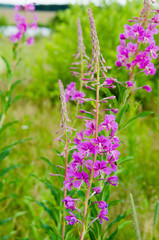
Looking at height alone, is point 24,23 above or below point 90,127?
above

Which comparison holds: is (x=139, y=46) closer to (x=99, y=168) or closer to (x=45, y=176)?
(x=99, y=168)

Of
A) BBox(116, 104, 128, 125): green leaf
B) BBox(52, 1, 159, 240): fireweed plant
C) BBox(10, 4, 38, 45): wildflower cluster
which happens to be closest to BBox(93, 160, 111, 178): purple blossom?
BBox(52, 1, 159, 240): fireweed plant

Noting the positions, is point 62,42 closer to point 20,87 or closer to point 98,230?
point 20,87

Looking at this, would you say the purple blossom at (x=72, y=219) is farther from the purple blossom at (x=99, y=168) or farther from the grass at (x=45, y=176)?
the grass at (x=45, y=176)

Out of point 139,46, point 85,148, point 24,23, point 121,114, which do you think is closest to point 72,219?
point 85,148

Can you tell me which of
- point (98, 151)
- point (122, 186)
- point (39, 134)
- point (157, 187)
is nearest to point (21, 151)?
point (39, 134)

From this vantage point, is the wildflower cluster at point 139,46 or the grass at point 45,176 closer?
the wildflower cluster at point 139,46

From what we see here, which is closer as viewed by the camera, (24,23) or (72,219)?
(72,219)

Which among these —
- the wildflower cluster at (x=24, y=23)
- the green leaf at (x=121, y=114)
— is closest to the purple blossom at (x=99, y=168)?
the green leaf at (x=121, y=114)

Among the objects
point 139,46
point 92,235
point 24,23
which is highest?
point 24,23

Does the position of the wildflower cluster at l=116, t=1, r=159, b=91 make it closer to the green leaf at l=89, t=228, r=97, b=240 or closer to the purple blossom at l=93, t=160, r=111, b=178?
the purple blossom at l=93, t=160, r=111, b=178

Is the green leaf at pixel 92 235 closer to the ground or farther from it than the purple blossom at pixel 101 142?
closer to the ground

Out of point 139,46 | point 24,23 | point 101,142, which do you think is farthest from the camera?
point 24,23

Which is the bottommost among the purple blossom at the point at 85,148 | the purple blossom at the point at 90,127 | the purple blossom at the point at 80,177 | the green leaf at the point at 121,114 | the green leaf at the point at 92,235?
the green leaf at the point at 92,235
